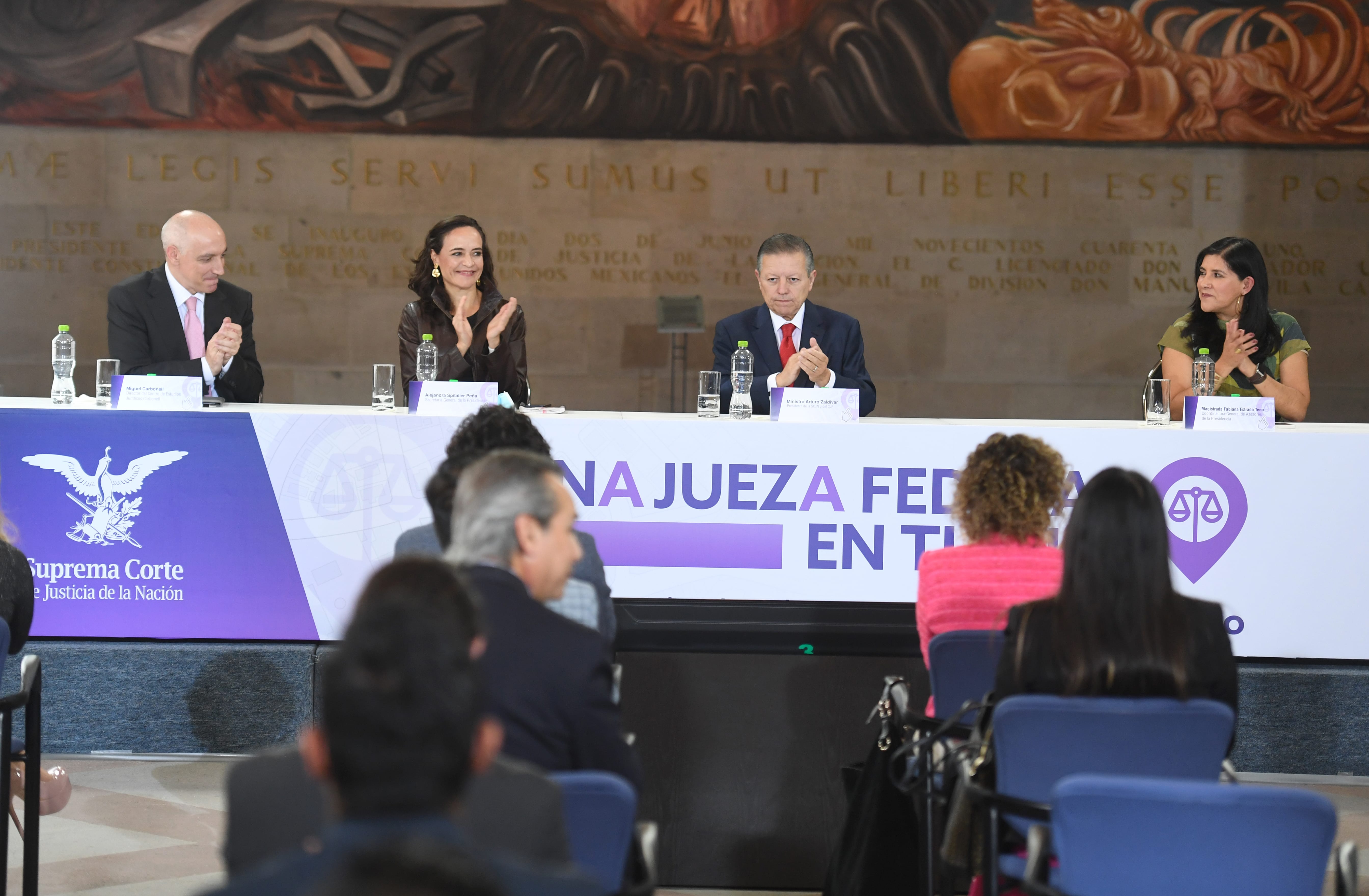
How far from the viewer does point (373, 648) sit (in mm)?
1108

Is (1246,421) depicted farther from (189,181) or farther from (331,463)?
(189,181)

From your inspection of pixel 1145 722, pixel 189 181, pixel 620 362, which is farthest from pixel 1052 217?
pixel 1145 722

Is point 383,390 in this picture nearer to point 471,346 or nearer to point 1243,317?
point 471,346

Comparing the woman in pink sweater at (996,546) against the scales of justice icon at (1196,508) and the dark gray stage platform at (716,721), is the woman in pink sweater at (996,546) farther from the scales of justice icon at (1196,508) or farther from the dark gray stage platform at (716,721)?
the scales of justice icon at (1196,508)

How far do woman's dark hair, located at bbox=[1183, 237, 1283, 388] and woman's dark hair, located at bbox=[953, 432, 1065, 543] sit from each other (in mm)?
1877

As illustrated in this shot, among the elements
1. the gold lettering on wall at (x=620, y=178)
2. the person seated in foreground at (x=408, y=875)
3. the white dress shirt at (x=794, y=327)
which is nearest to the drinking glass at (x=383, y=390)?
the white dress shirt at (x=794, y=327)

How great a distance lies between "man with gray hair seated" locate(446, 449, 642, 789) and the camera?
1747 mm

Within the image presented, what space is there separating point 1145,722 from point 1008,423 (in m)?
2.00

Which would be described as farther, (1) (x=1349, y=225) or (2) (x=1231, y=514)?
(1) (x=1349, y=225)

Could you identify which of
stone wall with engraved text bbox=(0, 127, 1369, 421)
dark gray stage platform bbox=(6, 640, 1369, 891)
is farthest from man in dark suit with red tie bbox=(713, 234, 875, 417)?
stone wall with engraved text bbox=(0, 127, 1369, 421)

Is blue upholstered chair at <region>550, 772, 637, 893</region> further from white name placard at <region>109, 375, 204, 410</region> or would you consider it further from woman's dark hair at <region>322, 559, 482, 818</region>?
white name placard at <region>109, 375, 204, 410</region>

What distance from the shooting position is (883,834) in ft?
9.12

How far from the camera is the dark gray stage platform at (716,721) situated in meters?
3.37

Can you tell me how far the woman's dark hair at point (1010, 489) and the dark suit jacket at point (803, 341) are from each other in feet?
5.93
